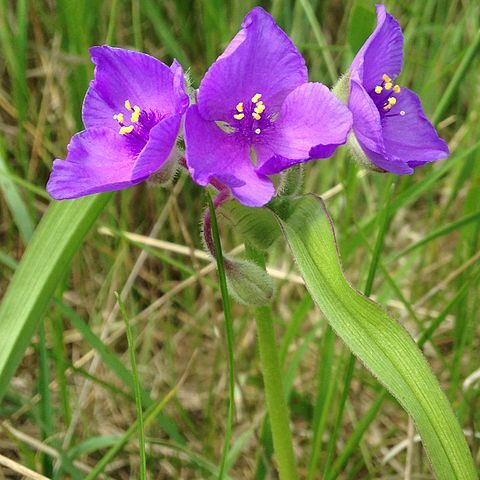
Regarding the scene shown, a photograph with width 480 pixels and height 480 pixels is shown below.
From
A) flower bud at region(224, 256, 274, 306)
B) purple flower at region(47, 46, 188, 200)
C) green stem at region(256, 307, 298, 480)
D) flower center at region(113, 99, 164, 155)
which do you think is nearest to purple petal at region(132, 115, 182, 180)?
purple flower at region(47, 46, 188, 200)

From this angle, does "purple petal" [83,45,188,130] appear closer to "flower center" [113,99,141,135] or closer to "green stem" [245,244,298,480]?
"flower center" [113,99,141,135]

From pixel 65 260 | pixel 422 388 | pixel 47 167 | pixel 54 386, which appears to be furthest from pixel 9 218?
pixel 422 388

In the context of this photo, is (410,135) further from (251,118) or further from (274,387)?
(274,387)

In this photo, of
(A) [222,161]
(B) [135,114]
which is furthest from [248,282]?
(B) [135,114]

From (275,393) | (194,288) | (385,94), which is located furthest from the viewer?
(194,288)

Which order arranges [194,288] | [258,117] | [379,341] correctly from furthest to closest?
[194,288] → [258,117] → [379,341]

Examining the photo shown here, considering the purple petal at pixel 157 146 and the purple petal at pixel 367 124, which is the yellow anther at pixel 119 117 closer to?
the purple petal at pixel 157 146

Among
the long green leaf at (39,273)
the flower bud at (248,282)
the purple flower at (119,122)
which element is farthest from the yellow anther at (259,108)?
the long green leaf at (39,273)
